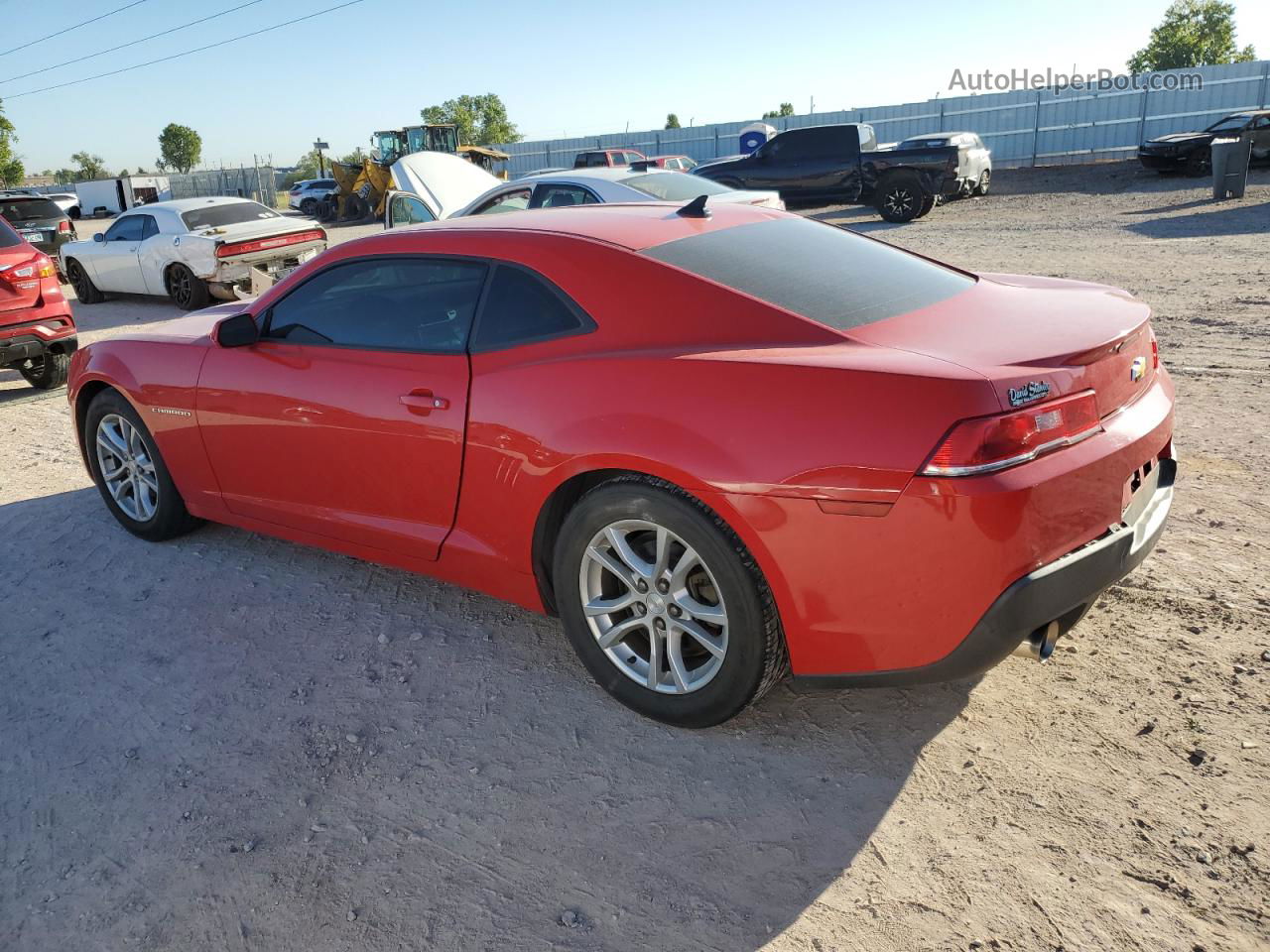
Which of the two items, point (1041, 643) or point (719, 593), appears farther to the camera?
point (719, 593)

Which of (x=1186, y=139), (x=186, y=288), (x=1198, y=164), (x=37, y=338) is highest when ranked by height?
(x=37, y=338)

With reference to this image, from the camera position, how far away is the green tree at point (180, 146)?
93.8m

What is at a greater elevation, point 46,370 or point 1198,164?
point 46,370

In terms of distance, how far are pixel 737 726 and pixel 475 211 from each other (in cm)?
862

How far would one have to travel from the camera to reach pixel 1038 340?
2721 mm

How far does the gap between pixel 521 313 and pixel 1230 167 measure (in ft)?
60.8

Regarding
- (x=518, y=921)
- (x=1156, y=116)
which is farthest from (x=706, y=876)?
(x=1156, y=116)

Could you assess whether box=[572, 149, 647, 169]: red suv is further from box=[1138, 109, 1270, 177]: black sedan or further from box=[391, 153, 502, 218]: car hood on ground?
box=[391, 153, 502, 218]: car hood on ground

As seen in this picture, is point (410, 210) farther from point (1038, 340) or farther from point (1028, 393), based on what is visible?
point (1028, 393)

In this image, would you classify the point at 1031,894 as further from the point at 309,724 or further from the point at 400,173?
the point at 400,173

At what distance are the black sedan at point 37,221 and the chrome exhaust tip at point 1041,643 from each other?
19.1 metres

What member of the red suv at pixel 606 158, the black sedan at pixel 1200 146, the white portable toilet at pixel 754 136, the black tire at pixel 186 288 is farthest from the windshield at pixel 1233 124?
the black tire at pixel 186 288

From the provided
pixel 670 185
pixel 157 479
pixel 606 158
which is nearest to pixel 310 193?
pixel 606 158

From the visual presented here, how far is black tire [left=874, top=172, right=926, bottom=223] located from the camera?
62.2 feet
